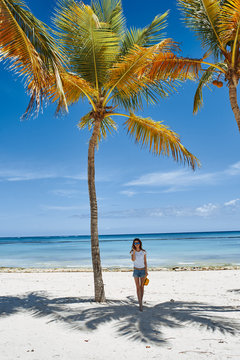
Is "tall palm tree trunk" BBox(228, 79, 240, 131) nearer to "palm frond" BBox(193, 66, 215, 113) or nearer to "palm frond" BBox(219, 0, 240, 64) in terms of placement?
"palm frond" BBox(219, 0, 240, 64)

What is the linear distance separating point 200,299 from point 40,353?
487cm

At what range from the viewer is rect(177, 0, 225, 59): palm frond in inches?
261

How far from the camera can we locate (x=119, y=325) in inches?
205

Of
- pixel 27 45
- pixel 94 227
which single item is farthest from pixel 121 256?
pixel 27 45

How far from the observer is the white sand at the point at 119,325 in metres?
4.07

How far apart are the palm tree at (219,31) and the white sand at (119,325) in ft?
14.2

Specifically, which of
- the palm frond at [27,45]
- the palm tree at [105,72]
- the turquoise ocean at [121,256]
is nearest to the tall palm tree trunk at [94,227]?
the palm tree at [105,72]

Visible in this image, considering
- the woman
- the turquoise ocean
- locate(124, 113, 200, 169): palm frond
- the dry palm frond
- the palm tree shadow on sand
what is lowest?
the turquoise ocean

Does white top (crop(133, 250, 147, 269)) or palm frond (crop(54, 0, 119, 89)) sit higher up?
palm frond (crop(54, 0, 119, 89))

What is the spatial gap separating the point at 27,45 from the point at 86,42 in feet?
7.59

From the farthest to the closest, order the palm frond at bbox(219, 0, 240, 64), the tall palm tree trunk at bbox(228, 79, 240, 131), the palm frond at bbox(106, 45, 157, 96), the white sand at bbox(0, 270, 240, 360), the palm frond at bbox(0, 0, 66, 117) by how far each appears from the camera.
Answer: the tall palm tree trunk at bbox(228, 79, 240, 131)
the palm frond at bbox(106, 45, 157, 96)
the palm frond at bbox(219, 0, 240, 64)
the palm frond at bbox(0, 0, 66, 117)
the white sand at bbox(0, 270, 240, 360)

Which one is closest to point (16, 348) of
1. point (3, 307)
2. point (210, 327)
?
point (3, 307)

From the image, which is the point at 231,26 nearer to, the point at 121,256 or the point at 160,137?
the point at 160,137

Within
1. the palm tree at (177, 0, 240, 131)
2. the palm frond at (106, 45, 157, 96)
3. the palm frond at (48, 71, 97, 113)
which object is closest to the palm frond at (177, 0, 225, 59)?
the palm tree at (177, 0, 240, 131)
